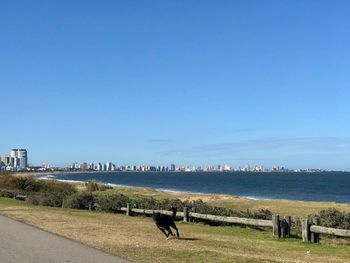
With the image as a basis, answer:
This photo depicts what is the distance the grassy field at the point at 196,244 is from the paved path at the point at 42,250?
0.54m

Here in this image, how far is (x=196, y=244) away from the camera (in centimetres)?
1373

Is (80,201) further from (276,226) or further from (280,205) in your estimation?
(280,205)

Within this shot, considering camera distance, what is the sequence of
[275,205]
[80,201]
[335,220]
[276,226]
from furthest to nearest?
[275,205], [80,201], [335,220], [276,226]

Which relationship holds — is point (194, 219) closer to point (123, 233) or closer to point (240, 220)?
point (240, 220)

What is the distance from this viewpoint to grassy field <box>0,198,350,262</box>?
1150 centimetres

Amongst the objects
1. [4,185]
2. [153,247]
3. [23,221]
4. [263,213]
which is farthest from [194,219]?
[4,185]

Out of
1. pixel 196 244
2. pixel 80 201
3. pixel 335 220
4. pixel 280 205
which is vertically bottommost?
pixel 280 205

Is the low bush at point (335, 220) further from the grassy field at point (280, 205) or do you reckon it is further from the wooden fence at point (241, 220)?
the grassy field at point (280, 205)

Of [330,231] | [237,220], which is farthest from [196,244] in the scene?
[237,220]

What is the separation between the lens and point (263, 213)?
2238cm

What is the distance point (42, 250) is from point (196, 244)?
4.16 m

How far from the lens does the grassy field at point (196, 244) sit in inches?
453

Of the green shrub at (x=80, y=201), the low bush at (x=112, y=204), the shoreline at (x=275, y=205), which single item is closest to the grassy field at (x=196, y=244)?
the low bush at (x=112, y=204)

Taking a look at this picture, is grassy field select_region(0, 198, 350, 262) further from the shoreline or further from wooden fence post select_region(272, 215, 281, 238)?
the shoreline
